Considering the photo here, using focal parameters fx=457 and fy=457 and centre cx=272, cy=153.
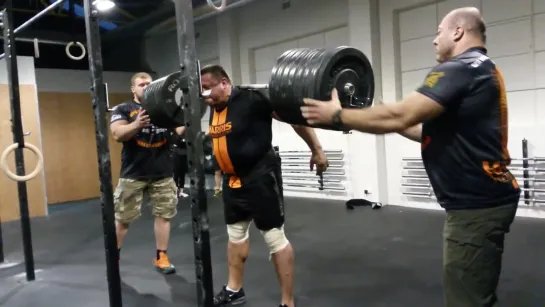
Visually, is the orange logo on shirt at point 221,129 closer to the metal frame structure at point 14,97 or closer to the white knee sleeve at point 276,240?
the white knee sleeve at point 276,240

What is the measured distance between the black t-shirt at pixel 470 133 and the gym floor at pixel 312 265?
45.9 inches

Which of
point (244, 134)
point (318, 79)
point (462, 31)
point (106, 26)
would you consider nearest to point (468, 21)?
point (462, 31)

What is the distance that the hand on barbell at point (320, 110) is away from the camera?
135cm

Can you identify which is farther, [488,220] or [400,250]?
[400,250]

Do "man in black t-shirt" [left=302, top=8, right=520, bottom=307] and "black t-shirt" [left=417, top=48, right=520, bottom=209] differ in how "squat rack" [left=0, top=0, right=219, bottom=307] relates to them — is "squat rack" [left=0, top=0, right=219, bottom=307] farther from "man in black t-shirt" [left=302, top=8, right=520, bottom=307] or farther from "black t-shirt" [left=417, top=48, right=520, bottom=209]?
"black t-shirt" [left=417, top=48, right=520, bottom=209]

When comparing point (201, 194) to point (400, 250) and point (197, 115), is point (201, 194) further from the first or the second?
Answer: point (400, 250)

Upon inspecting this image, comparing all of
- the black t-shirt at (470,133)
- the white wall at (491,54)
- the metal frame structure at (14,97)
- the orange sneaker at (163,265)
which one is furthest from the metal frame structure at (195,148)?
the white wall at (491,54)

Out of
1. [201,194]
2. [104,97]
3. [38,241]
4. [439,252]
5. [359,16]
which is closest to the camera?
[201,194]

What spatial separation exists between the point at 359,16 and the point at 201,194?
421cm

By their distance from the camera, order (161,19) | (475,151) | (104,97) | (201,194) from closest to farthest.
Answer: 1. (475,151)
2. (201,194)
3. (104,97)
4. (161,19)

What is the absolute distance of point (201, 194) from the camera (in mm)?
1449

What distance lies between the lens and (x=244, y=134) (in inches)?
84.7

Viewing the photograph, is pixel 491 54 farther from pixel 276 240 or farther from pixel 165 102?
pixel 165 102

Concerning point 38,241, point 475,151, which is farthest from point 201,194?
point 38,241
